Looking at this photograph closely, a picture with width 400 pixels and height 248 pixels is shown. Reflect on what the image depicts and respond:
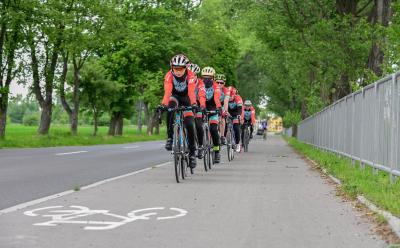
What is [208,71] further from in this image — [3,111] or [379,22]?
[3,111]

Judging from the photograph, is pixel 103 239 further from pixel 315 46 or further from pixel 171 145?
pixel 315 46

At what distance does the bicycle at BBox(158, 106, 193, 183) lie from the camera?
11328 mm

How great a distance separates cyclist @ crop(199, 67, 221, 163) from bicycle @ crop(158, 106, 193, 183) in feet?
9.14

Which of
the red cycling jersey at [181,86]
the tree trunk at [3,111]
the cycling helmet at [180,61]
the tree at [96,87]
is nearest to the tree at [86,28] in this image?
the tree trunk at [3,111]

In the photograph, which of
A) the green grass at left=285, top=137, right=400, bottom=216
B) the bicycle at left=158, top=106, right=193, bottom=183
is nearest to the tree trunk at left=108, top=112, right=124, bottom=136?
the green grass at left=285, top=137, right=400, bottom=216

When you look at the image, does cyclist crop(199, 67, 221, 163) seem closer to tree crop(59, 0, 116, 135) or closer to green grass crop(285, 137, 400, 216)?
green grass crop(285, 137, 400, 216)

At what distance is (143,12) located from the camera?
164 feet

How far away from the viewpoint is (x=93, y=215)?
24.3 ft

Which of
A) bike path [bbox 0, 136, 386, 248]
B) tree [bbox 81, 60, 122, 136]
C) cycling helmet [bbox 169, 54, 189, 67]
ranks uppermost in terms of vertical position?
tree [bbox 81, 60, 122, 136]

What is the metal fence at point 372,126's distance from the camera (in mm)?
10180

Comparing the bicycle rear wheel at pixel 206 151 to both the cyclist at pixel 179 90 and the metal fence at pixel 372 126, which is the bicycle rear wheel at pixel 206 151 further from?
the metal fence at pixel 372 126

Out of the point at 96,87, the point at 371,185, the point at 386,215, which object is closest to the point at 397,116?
the point at 371,185

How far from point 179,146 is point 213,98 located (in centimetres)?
393

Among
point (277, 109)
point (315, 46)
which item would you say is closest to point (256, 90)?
point (277, 109)
